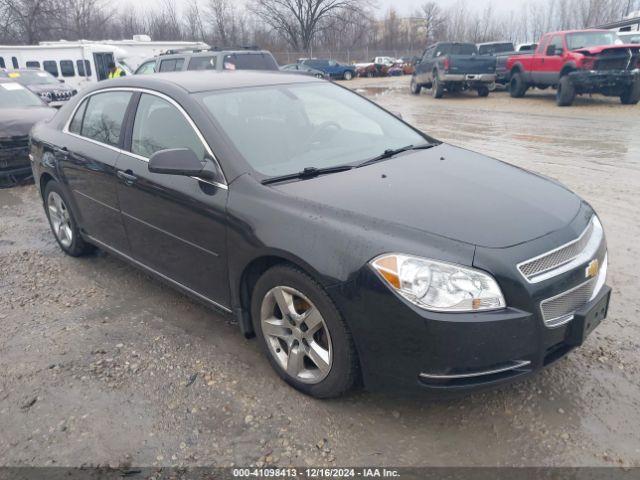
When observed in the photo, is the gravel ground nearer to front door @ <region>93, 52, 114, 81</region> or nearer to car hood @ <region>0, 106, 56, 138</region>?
car hood @ <region>0, 106, 56, 138</region>

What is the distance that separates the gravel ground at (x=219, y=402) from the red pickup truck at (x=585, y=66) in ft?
38.3

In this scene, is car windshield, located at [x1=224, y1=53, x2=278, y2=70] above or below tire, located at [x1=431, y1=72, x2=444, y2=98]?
above

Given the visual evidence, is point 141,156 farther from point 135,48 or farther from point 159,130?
point 135,48

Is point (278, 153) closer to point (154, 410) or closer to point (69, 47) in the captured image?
point (154, 410)

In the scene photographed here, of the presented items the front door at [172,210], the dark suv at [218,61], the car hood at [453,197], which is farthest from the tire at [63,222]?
the dark suv at [218,61]

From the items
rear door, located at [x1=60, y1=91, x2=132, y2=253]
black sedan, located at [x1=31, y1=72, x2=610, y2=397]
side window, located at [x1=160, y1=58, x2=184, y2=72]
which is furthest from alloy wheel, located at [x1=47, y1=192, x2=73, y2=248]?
side window, located at [x1=160, y1=58, x2=184, y2=72]

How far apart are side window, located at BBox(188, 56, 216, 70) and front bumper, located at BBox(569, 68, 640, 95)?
9.93 m

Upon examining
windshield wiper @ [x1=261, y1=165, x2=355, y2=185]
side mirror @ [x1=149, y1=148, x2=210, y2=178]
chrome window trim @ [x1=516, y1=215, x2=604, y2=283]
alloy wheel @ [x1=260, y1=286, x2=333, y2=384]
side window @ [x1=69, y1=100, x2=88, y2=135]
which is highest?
side window @ [x1=69, y1=100, x2=88, y2=135]

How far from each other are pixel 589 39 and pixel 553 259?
1588cm

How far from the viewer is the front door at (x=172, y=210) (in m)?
3.11

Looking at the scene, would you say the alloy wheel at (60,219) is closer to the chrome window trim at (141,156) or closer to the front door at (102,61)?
the chrome window trim at (141,156)

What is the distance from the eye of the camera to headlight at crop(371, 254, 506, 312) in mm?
2285

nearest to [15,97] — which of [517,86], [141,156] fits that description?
[141,156]

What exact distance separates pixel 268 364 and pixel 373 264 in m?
1.19
